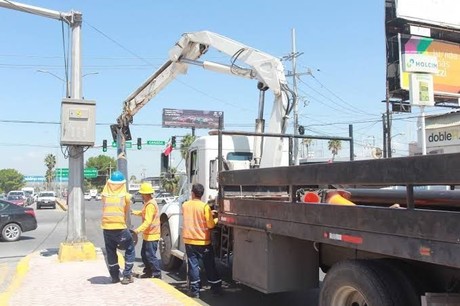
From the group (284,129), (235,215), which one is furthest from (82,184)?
(235,215)

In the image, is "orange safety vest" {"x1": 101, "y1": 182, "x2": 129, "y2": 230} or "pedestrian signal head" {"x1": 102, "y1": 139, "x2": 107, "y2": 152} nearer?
"orange safety vest" {"x1": 101, "y1": 182, "x2": 129, "y2": 230}

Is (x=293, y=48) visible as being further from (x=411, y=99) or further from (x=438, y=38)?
(x=411, y=99)

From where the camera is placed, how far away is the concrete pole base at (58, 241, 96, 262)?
407 inches

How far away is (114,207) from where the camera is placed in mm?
8156

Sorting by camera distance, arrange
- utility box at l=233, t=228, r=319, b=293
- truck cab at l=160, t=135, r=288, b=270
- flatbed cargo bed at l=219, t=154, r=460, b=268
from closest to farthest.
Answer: flatbed cargo bed at l=219, t=154, r=460, b=268 → utility box at l=233, t=228, r=319, b=293 → truck cab at l=160, t=135, r=288, b=270

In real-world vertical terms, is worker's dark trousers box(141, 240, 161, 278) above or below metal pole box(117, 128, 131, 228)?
below

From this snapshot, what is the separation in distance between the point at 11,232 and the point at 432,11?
18.7 meters

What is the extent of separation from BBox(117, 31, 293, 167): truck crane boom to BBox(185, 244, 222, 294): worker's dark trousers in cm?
204

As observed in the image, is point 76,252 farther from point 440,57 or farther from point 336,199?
point 440,57

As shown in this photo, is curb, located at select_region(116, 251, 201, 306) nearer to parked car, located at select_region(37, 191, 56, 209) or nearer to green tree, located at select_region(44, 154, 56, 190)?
parked car, located at select_region(37, 191, 56, 209)

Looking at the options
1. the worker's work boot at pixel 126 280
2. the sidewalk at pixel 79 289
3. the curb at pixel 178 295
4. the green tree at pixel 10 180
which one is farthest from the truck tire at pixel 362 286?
the green tree at pixel 10 180

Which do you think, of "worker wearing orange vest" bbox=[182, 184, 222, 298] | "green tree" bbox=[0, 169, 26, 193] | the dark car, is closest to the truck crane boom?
"worker wearing orange vest" bbox=[182, 184, 222, 298]

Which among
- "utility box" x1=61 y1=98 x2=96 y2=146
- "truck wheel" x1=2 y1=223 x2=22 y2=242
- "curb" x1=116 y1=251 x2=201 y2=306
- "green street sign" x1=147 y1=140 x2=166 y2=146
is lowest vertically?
"truck wheel" x1=2 y1=223 x2=22 y2=242

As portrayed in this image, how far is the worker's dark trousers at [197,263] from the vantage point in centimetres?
777
